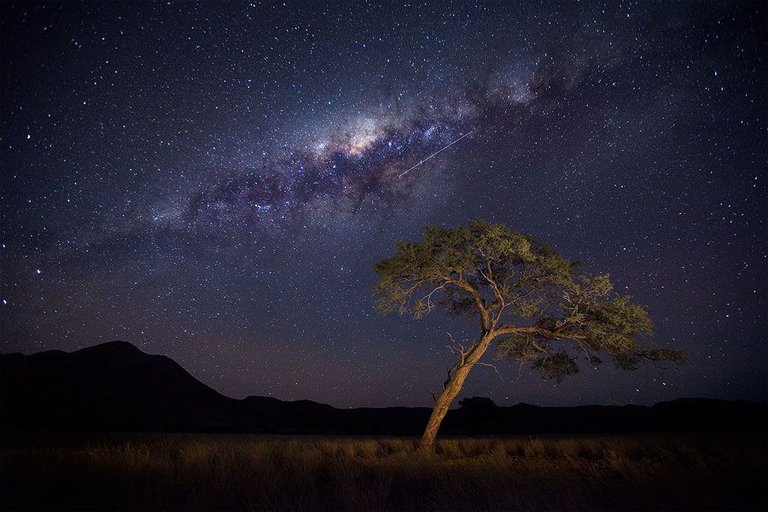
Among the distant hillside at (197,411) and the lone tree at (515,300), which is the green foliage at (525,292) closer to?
the lone tree at (515,300)

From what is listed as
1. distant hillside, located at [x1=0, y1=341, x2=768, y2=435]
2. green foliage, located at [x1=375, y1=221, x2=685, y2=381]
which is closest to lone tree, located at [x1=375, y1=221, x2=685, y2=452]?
green foliage, located at [x1=375, y1=221, x2=685, y2=381]

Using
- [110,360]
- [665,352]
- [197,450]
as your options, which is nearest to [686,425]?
[665,352]

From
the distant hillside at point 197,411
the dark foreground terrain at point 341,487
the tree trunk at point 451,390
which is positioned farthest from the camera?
the distant hillside at point 197,411

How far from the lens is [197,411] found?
73312 millimetres

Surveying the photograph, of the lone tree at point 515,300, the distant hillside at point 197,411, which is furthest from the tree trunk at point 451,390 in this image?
the distant hillside at point 197,411

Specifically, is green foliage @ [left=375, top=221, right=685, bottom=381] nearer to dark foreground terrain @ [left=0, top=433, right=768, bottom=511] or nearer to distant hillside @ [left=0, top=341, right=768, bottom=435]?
dark foreground terrain @ [left=0, top=433, right=768, bottom=511]

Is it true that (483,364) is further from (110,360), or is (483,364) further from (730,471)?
(110,360)

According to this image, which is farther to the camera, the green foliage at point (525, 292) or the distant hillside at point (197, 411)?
the distant hillside at point (197, 411)

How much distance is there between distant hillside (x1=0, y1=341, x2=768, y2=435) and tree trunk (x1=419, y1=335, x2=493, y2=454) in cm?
3040

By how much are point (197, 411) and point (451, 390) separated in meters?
69.8

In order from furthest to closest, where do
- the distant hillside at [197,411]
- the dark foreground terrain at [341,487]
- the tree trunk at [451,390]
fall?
the distant hillside at [197,411]
the tree trunk at [451,390]
the dark foreground terrain at [341,487]

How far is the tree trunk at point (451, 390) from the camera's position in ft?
54.6

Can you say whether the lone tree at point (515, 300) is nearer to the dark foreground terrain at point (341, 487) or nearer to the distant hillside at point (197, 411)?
the dark foreground terrain at point (341, 487)

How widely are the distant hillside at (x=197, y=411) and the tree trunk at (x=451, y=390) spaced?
30.4 m
